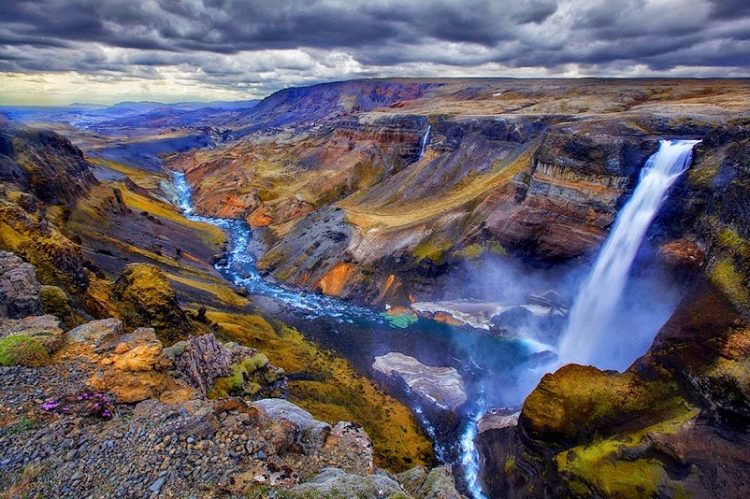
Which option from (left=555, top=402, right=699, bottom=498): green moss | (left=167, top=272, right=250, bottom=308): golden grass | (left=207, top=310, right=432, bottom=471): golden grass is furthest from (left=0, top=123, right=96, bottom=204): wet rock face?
(left=555, top=402, right=699, bottom=498): green moss

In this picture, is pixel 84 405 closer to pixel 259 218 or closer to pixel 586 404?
pixel 586 404

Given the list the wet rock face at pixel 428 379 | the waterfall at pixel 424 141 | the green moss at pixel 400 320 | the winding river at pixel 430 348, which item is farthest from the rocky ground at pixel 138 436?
the waterfall at pixel 424 141

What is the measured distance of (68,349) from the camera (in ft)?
60.5

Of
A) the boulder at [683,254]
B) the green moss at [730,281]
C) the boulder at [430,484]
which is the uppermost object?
the green moss at [730,281]

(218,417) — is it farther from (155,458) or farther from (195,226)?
(195,226)

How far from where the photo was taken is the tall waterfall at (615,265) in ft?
157

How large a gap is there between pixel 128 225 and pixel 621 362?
237ft

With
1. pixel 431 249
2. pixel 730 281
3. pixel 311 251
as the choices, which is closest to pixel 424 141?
pixel 311 251

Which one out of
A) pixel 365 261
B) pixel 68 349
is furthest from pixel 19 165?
pixel 68 349

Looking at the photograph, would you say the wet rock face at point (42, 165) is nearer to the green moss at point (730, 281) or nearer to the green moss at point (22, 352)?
the green moss at point (22, 352)

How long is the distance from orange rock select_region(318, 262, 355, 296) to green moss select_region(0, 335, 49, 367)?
4901cm

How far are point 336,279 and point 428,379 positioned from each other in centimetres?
2610

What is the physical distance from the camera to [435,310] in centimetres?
5950

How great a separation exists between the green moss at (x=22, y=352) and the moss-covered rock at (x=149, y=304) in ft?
46.6
